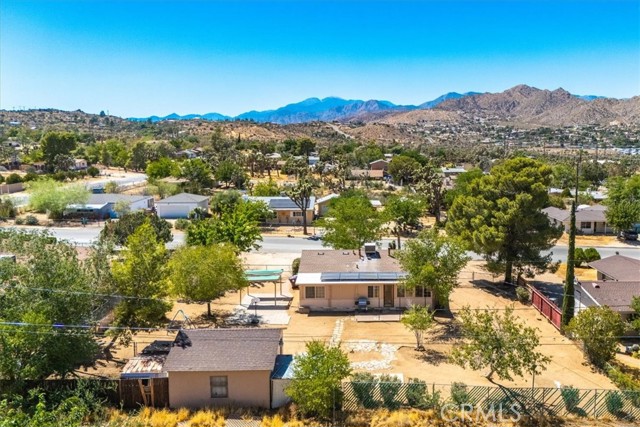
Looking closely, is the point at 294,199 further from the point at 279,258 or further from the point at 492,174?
the point at 492,174

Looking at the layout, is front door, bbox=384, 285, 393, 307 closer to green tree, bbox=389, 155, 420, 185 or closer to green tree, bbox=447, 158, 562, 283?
green tree, bbox=447, 158, 562, 283

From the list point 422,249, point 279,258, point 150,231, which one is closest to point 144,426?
point 150,231

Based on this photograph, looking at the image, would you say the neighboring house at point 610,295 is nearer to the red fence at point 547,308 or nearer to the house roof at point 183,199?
the red fence at point 547,308

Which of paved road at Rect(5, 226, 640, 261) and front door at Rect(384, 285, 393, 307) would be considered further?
paved road at Rect(5, 226, 640, 261)

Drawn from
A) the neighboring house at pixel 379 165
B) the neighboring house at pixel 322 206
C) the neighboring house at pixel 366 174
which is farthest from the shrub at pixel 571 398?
the neighboring house at pixel 379 165

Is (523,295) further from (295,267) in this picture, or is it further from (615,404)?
(295,267)

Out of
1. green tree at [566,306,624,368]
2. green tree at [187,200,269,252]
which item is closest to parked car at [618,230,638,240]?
green tree at [566,306,624,368]

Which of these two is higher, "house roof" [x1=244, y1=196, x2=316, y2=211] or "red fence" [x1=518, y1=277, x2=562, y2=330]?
"house roof" [x1=244, y1=196, x2=316, y2=211]
